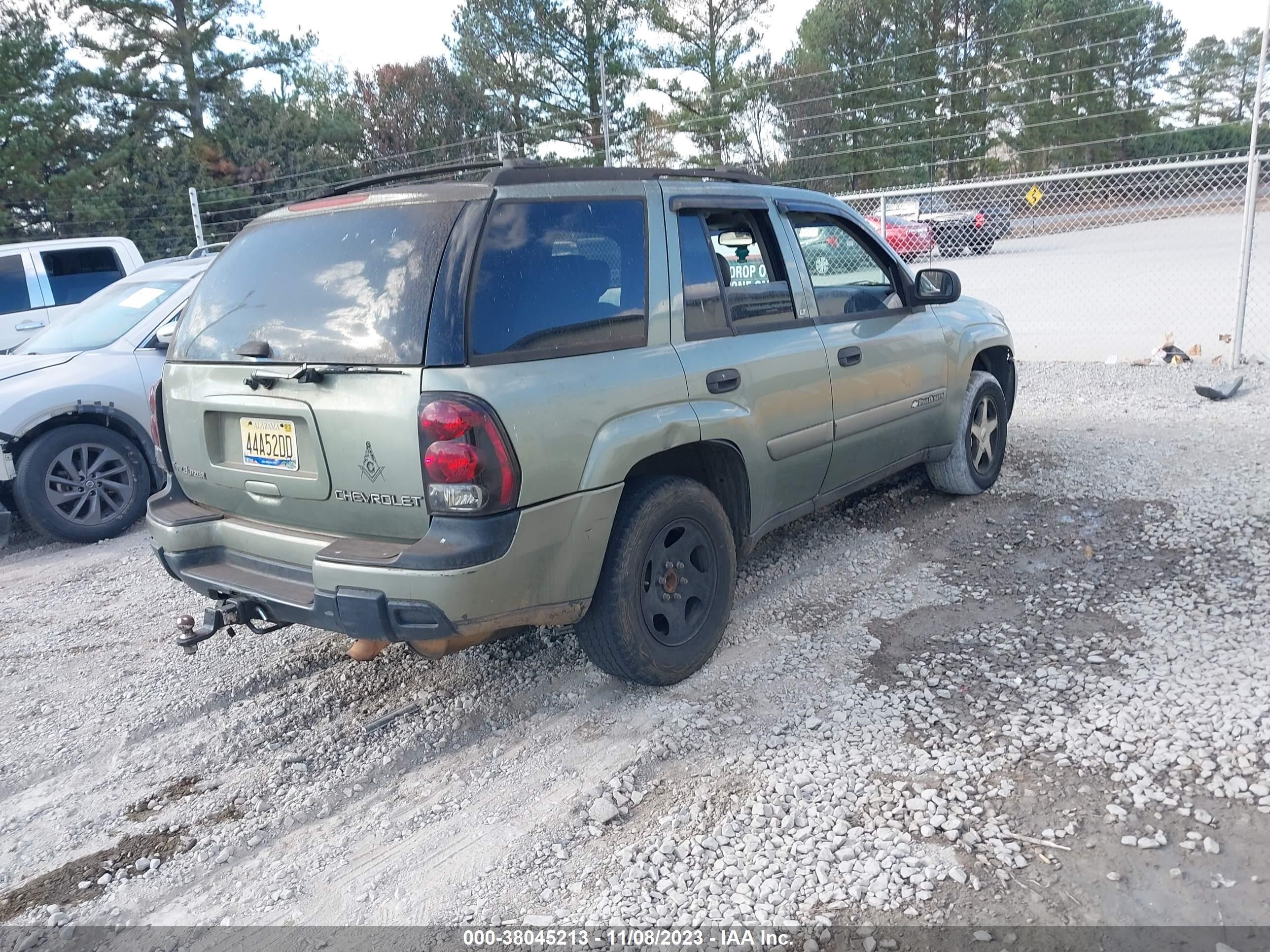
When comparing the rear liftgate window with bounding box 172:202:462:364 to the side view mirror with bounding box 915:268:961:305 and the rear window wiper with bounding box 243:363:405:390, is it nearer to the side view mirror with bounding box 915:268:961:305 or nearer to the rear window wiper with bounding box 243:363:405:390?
the rear window wiper with bounding box 243:363:405:390

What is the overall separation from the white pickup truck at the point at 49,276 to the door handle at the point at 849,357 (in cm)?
738

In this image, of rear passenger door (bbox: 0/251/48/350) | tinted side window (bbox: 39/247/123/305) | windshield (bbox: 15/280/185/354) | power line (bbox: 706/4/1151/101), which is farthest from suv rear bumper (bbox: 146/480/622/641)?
power line (bbox: 706/4/1151/101)

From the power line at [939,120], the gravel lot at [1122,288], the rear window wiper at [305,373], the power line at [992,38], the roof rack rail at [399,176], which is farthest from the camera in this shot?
the power line at [939,120]

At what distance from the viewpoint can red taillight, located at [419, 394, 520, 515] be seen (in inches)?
120

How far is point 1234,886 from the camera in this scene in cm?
265

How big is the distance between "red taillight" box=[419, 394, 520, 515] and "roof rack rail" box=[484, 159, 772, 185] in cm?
86

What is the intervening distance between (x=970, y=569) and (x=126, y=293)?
6.25 metres

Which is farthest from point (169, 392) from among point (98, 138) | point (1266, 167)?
point (98, 138)

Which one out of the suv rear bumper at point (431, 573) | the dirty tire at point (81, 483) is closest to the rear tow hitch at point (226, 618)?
the suv rear bumper at point (431, 573)

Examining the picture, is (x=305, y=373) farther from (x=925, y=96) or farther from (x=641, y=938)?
(x=925, y=96)

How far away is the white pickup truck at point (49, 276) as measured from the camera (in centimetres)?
935

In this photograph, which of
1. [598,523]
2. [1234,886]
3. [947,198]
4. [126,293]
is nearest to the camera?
[1234,886]

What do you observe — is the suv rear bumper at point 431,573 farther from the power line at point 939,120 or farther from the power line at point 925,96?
the power line at point 939,120

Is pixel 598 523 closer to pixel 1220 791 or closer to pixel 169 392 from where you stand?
pixel 169 392
